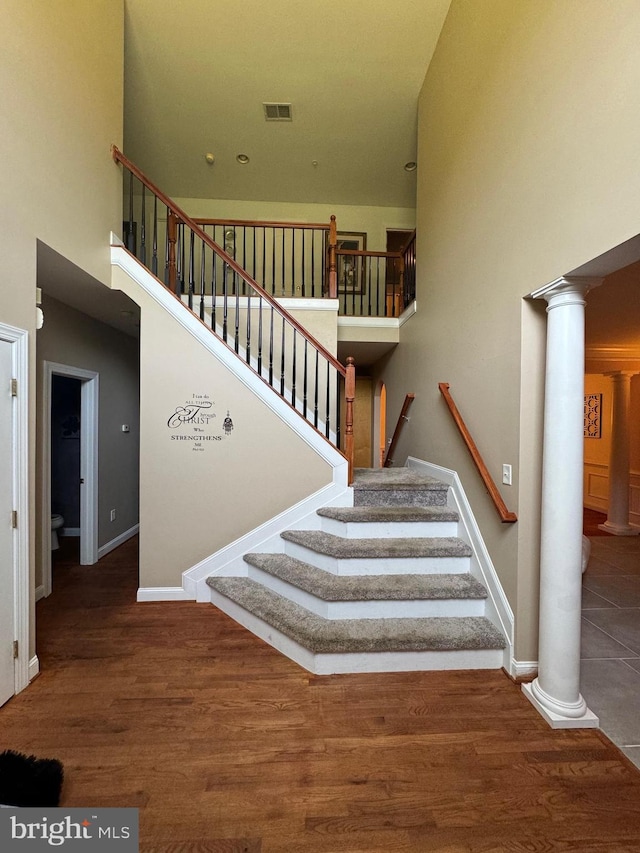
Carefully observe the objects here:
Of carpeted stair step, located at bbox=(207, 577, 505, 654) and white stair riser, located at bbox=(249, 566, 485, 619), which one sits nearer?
carpeted stair step, located at bbox=(207, 577, 505, 654)

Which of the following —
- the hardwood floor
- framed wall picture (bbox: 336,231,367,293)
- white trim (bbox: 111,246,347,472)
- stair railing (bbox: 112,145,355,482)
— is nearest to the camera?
the hardwood floor

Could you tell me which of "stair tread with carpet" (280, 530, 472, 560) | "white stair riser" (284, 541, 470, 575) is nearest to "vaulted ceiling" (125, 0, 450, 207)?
"stair tread with carpet" (280, 530, 472, 560)

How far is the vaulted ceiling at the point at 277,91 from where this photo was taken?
3713 mm

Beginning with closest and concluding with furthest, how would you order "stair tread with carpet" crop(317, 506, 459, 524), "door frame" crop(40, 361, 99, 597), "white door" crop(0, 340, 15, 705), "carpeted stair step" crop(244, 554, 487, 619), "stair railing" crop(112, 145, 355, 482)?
1. "white door" crop(0, 340, 15, 705)
2. "carpeted stair step" crop(244, 554, 487, 619)
3. "stair tread with carpet" crop(317, 506, 459, 524)
4. "stair railing" crop(112, 145, 355, 482)
5. "door frame" crop(40, 361, 99, 597)

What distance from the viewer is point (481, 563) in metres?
2.74

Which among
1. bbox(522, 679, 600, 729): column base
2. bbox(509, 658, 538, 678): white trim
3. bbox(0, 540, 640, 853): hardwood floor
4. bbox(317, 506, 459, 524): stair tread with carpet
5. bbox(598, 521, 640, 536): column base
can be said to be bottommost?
bbox(598, 521, 640, 536): column base

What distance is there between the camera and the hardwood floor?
1.49 m

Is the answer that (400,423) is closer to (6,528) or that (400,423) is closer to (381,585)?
(381,585)

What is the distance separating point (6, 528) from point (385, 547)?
8.07 ft

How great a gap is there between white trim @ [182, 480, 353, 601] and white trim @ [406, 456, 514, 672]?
0.90m

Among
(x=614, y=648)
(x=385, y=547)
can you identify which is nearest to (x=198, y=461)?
(x=385, y=547)

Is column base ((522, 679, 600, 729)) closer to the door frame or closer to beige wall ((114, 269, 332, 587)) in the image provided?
beige wall ((114, 269, 332, 587))

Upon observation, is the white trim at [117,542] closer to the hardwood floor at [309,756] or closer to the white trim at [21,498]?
the hardwood floor at [309,756]

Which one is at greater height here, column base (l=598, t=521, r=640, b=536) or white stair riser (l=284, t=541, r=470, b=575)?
white stair riser (l=284, t=541, r=470, b=575)
